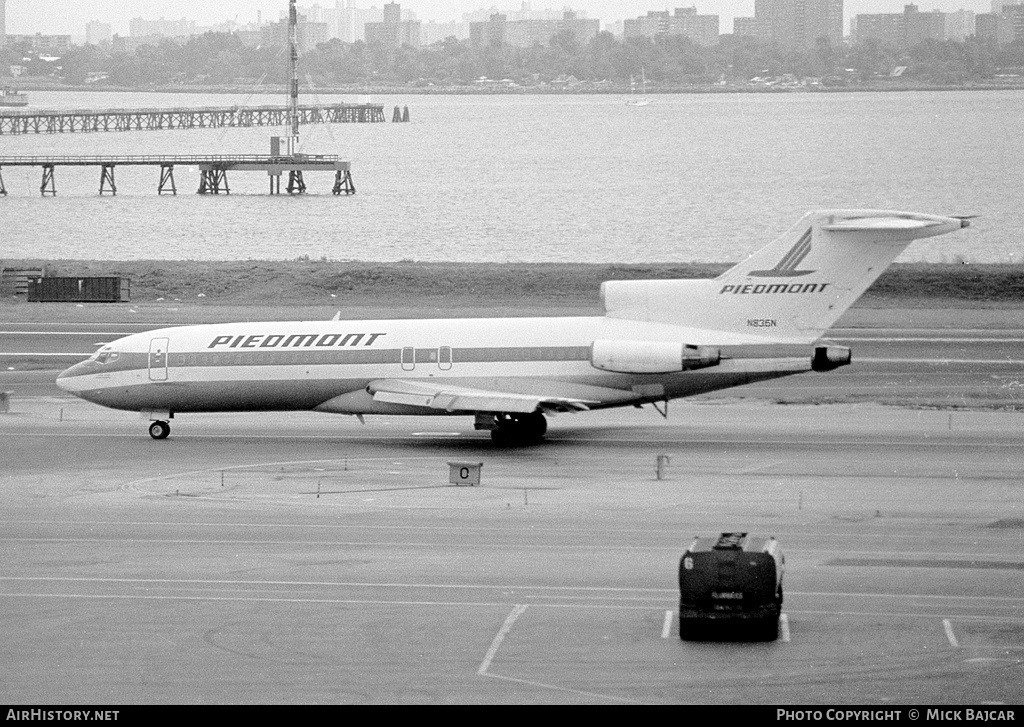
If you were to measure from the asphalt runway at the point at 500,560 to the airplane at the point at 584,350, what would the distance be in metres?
1.51

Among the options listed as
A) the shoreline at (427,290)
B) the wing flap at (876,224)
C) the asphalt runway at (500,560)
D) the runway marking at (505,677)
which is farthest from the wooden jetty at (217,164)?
the runway marking at (505,677)

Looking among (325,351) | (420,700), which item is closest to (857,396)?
(325,351)

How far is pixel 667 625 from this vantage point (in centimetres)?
2530

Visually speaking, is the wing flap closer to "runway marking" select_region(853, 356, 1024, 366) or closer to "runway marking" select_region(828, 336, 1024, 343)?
"runway marking" select_region(853, 356, 1024, 366)

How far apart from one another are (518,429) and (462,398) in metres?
2.22

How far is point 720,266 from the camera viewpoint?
272 ft

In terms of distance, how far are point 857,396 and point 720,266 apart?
31544 mm

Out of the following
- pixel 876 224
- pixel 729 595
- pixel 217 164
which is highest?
pixel 217 164

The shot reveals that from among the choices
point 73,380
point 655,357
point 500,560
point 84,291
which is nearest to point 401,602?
point 500,560

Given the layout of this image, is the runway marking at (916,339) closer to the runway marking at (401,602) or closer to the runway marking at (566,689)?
the runway marking at (401,602)

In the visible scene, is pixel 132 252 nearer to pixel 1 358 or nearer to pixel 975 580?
pixel 1 358

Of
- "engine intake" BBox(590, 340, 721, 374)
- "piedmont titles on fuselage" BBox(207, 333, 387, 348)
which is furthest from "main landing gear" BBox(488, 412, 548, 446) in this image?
"piedmont titles on fuselage" BBox(207, 333, 387, 348)

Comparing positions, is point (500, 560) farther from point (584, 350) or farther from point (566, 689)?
point (584, 350)

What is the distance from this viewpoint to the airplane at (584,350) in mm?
42969
